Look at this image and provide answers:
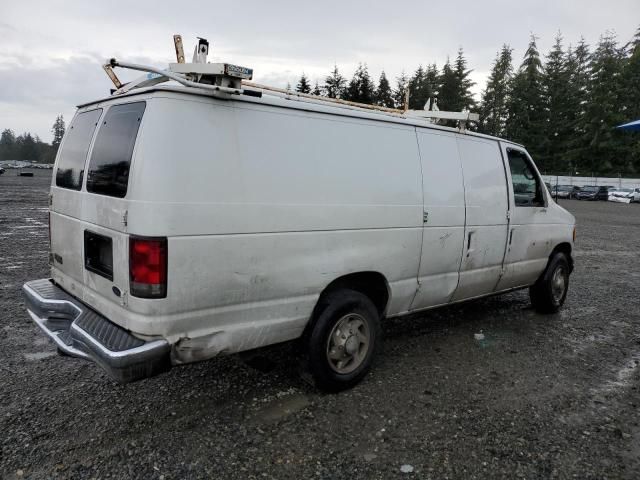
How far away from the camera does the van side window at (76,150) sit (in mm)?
3496

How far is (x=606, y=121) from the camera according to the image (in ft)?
176

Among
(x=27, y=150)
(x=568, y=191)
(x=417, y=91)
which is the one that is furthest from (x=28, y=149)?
(x=568, y=191)

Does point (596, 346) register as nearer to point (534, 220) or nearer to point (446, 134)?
point (534, 220)

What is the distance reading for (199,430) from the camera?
317 cm

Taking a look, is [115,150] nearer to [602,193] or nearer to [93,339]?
[93,339]

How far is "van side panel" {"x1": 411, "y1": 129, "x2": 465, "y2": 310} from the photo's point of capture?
4.21 meters

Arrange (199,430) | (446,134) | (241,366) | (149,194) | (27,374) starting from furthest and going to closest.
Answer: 1. (446,134)
2. (241,366)
3. (27,374)
4. (199,430)
5. (149,194)

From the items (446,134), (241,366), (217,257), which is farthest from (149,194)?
(446,134)

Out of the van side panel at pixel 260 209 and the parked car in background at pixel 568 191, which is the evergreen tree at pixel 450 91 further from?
the van side panel at pixel 260 209

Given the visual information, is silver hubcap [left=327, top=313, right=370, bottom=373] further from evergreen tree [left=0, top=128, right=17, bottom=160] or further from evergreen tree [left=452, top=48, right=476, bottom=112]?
evergreen tree [left=0, top=128, right=17, bottom=160]

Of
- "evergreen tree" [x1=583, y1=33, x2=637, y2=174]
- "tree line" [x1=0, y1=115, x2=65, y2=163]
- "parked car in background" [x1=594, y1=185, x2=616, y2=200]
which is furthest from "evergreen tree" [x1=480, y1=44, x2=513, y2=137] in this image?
"tree line" [x1=0, y1=115, x2=65, y2=163]

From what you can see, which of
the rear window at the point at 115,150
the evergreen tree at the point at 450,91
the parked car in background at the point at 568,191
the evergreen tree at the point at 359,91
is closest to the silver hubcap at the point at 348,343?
the rear window at the point at 115,150

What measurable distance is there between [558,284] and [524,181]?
62.6 inches

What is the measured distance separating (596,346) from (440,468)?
3.01 m
